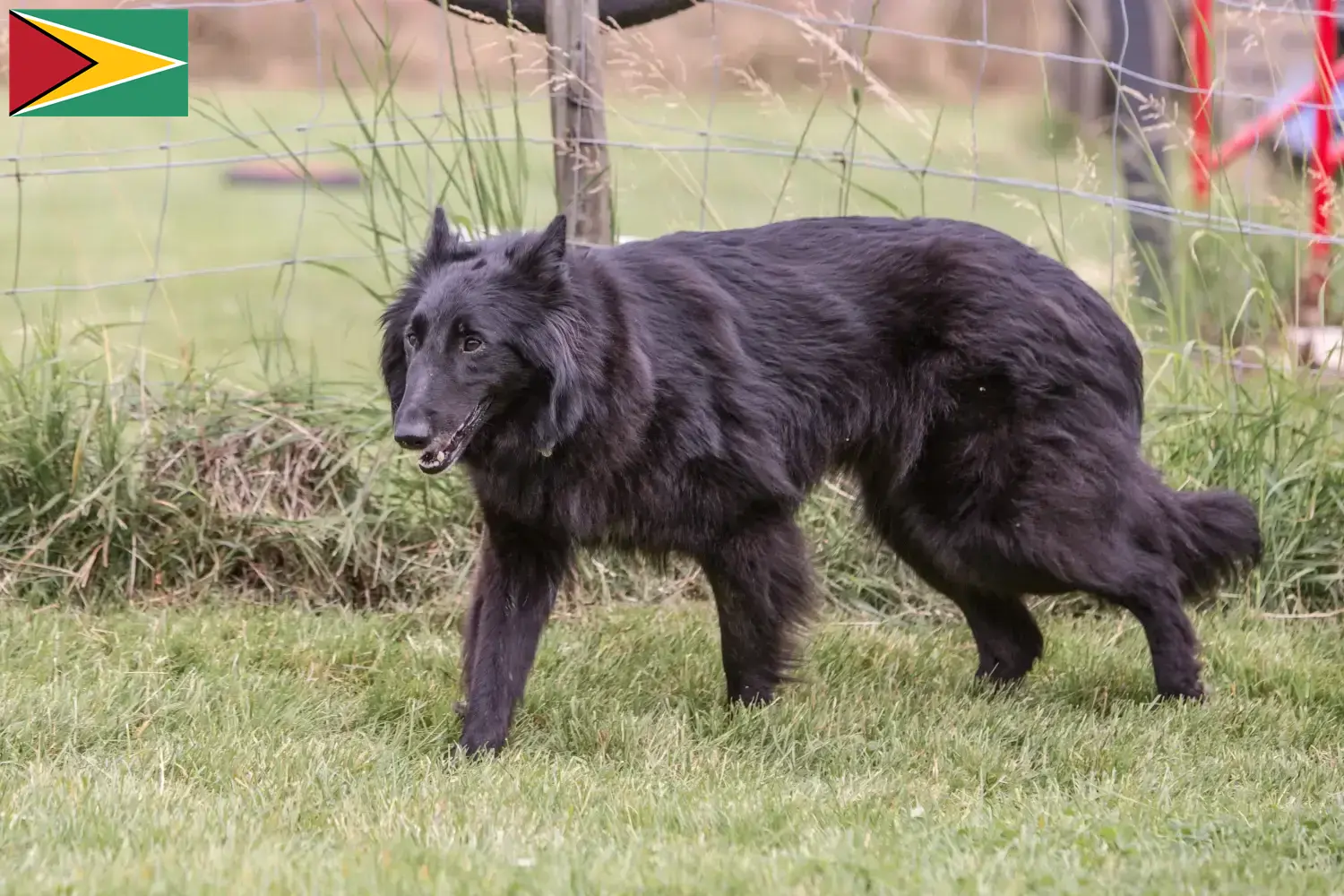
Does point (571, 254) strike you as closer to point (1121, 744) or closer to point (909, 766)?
point (909, 766)

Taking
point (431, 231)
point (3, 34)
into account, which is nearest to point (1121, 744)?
point (431, 231)

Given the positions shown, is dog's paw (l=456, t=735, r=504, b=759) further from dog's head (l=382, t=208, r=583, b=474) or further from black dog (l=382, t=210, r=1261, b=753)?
dog's head (l=382, t=208, r=583, b=474)

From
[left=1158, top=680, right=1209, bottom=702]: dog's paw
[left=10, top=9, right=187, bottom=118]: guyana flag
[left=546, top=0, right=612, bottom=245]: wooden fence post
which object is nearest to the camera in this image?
[left=1158, top=680, right=1209, bottom=702]: dog's paw

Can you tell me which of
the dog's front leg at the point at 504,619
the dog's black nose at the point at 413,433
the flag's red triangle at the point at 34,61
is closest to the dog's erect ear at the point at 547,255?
the dog's black nose at the point at 413,433

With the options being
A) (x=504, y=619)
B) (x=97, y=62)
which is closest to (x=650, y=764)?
(x=504, y=619)

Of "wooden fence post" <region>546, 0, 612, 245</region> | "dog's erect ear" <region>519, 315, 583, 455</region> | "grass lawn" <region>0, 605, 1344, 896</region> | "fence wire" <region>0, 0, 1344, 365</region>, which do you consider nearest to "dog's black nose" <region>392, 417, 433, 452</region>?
"dog's erect ear" <region>519, 315, 583, 455</region>

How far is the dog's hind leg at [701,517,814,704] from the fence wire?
1.47 meters

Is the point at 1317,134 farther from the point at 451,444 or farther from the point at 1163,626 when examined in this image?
the point at 451,444

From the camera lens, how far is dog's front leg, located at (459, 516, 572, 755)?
12.9 ft

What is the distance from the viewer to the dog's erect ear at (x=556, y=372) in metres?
→ 3.74

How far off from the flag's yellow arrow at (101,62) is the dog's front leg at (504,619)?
2.72 metres

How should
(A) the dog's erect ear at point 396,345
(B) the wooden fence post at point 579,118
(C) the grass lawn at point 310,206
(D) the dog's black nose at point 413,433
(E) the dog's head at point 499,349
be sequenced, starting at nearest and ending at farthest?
(D) the dog's black nose at point 413,433 → (E) the dog's head at point 499,349 → (A) the dog's erect ear at point 396,345 → (B) the wooden fence post at point 579,118 → (C) the grass lawn at point 310,206

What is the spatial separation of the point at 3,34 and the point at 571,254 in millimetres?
2710

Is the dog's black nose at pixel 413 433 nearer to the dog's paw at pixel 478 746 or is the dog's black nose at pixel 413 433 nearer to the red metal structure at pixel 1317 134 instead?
the dog's paw at pixel 478 746
